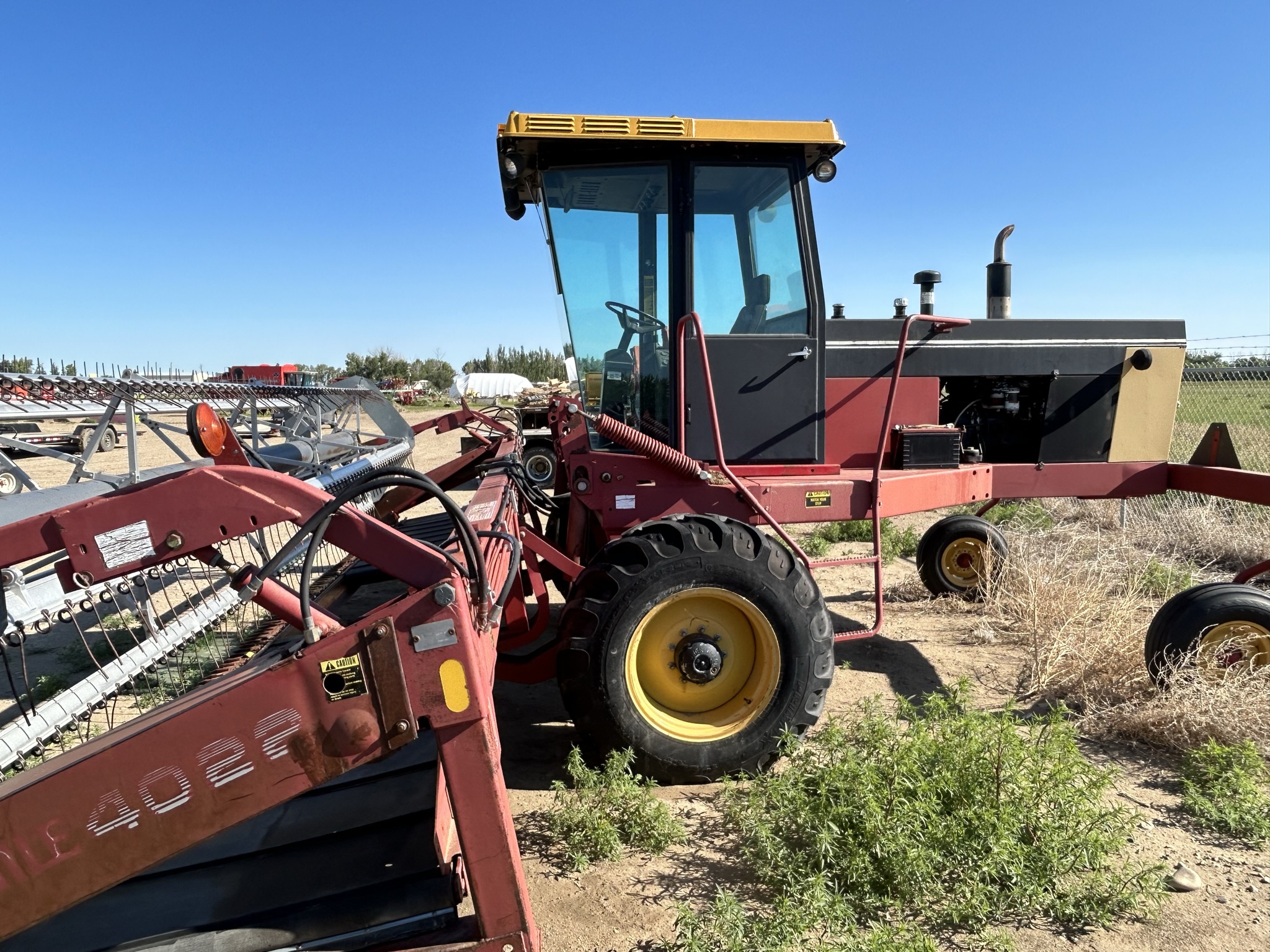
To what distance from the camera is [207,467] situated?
6.72 feet

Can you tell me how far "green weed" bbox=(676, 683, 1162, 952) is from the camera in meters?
2.31

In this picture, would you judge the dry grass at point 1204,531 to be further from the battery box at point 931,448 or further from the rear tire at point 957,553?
the battery box at point 931,448

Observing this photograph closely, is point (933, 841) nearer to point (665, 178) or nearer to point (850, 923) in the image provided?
point (850, 923)

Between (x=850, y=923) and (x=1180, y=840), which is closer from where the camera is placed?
(x=850, y=923)

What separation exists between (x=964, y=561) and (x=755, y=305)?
3051 mm

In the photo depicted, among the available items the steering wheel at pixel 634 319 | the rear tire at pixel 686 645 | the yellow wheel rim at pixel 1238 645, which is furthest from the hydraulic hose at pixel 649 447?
the yellow wheel rim at pixel 1238 645

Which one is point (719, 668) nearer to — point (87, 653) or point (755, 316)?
point (755, 316)

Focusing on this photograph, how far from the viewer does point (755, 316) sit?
12.9ft

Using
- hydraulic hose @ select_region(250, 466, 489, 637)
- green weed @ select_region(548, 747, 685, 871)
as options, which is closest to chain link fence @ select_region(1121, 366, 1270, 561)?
green weed @ select_region(548, 747, 685, 871)

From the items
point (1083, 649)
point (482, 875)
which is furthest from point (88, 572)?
point (1083, 649)

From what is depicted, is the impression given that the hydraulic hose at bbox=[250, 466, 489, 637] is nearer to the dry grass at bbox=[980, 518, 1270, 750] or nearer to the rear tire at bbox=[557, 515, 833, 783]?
the rear tire at bbox=[557, 515, 833, 783]

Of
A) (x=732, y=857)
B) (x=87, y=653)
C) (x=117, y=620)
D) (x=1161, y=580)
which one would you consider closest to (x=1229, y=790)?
(x=732, y=857)

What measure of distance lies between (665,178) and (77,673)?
4538 mm

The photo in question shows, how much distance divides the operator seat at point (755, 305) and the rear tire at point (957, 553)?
273cm
